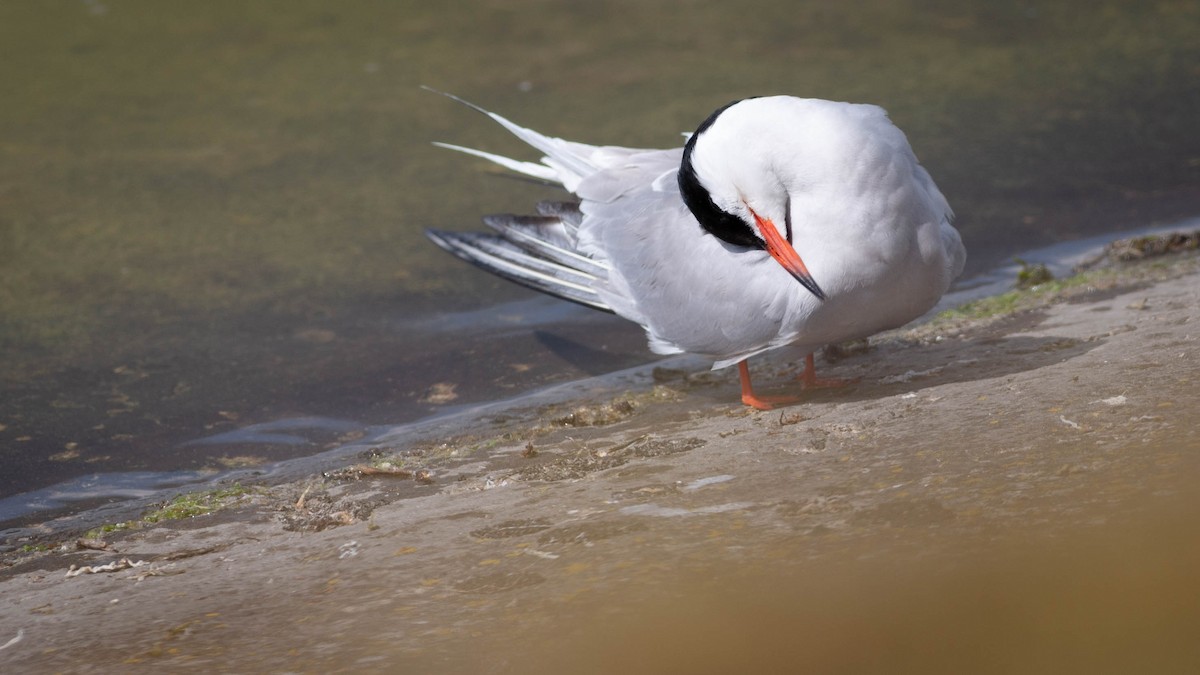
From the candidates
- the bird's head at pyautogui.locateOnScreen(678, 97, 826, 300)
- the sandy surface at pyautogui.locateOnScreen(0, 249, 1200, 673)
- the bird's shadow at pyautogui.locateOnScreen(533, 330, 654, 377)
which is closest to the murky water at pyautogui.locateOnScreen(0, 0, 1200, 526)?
the bird's shadow at pyautogui.locateOnScreen(533, 330, 654, 377)

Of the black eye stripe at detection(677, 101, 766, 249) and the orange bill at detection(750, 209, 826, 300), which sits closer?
the orange bill at detection(750, 209, 826, 300)

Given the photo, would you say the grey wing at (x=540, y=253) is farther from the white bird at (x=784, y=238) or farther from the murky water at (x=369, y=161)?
the murky water at (x=369, y=161)

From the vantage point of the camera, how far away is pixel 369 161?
6.29 metres

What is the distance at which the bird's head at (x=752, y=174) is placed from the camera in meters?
3.28

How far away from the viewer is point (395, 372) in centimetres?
454

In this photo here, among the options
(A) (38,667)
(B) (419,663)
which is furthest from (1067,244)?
(A) (38,667)

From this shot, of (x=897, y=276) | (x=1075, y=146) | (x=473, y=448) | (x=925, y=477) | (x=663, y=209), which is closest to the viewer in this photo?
(x=925, y=477)

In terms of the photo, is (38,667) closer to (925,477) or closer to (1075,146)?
(925,477)

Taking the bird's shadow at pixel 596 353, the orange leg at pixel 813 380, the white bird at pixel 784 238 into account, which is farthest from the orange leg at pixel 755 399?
the bird's shadow at pixel 596 353

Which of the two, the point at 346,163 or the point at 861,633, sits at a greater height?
the point at 346,163

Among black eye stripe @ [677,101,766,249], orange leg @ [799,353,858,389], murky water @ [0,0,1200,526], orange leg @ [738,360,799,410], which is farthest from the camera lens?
murky water @ [0,0,1200,526]

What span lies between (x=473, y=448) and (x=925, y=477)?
1457 mm

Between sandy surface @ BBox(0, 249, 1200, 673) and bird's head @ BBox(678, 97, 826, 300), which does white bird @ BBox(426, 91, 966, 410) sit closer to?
bird's head @ BBox(678, 97, 826, 300)

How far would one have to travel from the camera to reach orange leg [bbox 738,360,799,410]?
144 inches
